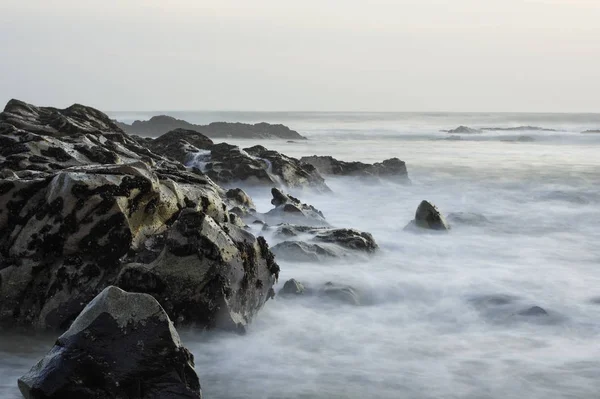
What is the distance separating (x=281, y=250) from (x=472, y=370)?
4.04m

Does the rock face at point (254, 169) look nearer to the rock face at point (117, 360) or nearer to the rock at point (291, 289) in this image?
the rock at point (291, 289)

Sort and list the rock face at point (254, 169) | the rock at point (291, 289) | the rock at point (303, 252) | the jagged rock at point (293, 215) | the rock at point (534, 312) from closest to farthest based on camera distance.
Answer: the rock at point (534, 312), the rock at point (291, 289), the rock at point (303, 252), the jagged rock at point (293, 215), the rock face at point (254, 169)

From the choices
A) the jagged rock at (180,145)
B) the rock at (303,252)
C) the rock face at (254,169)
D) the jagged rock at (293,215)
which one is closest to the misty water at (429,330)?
the rock at (303,252)

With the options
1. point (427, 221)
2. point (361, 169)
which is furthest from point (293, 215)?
point (361, 169)

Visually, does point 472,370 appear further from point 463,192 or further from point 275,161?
point 463,192

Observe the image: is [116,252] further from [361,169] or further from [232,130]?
[232,130]

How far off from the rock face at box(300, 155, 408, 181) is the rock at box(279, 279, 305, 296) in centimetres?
1305

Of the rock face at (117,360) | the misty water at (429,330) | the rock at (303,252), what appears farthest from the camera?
the rock at (303,252)

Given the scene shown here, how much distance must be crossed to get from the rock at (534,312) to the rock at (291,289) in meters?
2.57

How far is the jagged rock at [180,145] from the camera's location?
18.0 m

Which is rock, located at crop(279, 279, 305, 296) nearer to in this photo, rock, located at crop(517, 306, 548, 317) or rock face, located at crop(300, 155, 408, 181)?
rock, located at crop(517, 306, 548, 317)

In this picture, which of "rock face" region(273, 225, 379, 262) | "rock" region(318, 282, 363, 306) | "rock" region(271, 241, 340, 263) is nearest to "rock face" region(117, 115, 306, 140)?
"rock face" region(273, 225, 379, 262)

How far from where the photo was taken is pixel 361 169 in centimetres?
2086

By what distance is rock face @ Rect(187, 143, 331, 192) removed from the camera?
16.6m
